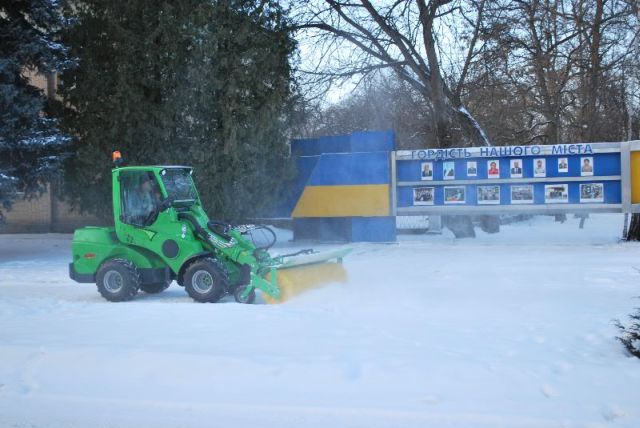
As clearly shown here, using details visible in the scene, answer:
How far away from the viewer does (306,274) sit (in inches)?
412

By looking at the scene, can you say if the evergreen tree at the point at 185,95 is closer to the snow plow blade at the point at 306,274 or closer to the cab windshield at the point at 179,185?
the cab windshield at the point at 179,185

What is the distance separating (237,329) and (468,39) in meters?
16.1

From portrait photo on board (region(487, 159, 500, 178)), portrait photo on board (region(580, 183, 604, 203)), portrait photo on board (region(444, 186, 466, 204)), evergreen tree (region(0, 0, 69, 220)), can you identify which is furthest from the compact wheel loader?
portrait photo on board (region(580, 183, 604, 203))

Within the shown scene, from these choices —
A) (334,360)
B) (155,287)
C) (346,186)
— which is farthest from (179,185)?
(346,186)

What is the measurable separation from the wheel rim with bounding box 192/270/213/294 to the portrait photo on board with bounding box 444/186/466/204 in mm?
9329

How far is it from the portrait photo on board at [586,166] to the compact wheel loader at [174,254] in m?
8.30

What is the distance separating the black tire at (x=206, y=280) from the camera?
396 inches

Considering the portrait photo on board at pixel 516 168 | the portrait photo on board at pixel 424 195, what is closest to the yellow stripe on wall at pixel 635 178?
the portrait photo on board at pixel 516 168

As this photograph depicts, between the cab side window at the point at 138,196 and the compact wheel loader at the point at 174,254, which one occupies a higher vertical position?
the cab side window at the point at 138,196

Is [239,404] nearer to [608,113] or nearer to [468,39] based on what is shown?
[468,39]

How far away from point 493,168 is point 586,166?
220cm

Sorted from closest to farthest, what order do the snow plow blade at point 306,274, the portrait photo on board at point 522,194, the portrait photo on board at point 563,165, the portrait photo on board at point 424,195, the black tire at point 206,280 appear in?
the snow plow blade at point 306,274
the black tire at point 206,280
the portrait photo on board at point 563,165
the portrait photo on board at point 522,194
the portrait photo on board at point 424,195

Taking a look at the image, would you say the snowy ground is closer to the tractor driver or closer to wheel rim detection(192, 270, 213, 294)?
wheel rim detection(192, 270, 213, 294)

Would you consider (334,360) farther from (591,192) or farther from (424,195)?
(591,192)
